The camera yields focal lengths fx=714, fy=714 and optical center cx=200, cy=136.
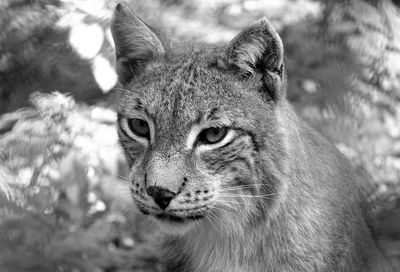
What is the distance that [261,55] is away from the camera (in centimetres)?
479

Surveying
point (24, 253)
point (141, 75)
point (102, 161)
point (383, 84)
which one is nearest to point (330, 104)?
point (383, 84)

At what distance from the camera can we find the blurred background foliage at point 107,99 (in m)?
7.03

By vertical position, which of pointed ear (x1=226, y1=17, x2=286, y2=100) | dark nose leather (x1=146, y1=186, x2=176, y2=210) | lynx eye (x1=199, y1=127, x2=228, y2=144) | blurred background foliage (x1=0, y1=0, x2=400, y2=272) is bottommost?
blurred background foliage (x1=0, y1=0, x2=400, y2=272)

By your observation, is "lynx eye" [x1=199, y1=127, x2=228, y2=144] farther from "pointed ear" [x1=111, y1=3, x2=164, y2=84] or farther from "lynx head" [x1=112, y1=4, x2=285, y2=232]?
"pointed ear" [x1=111, y1=3, x2=164, y2=84]

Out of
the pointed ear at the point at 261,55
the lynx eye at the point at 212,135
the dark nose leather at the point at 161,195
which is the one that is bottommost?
the dark nose leather at the point at 161,195

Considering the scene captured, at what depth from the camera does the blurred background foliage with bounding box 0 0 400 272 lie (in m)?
7.03

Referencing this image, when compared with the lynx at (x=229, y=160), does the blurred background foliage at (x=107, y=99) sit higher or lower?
lower

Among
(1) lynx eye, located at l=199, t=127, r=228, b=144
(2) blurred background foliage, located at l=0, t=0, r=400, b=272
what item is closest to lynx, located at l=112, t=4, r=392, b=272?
(1) lynx eye, located at l=199, t=127, r=228, b=144

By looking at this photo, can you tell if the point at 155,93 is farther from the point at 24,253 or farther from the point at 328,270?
the point at 24,253

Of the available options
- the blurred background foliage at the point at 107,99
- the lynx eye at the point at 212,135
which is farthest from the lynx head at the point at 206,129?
the blurred background foliage at the point at 107,99

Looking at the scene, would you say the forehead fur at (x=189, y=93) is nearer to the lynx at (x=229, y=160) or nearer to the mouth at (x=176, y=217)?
the lynx at (x=229, y=160)

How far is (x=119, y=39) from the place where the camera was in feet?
17.4

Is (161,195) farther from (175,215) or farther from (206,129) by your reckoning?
(206,129)

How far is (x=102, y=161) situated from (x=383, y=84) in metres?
3.15
